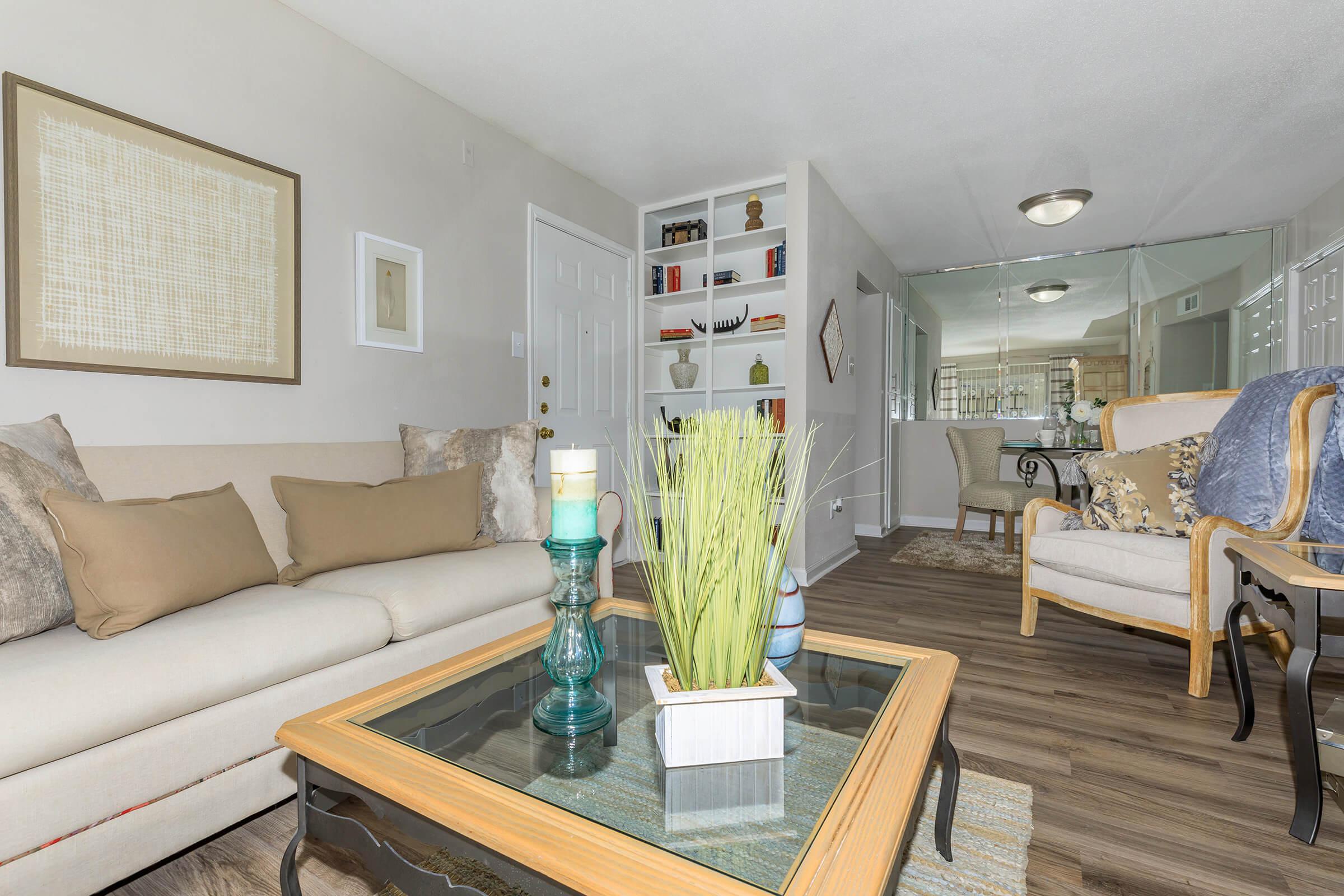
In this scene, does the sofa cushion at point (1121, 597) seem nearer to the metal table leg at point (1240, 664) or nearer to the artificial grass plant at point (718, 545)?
the metal table leg at point (1240, 664)

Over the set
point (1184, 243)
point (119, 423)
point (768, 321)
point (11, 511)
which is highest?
point (1184, 243)

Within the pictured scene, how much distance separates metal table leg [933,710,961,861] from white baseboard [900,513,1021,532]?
503cm

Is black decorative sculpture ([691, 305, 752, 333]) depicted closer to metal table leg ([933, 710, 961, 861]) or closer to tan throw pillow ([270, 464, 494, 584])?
tan throw pillow ([270, 464, 494, 584])

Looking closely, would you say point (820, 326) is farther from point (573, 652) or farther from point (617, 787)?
point (617, 787)

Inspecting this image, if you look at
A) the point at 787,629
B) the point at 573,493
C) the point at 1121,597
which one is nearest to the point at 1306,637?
the point at 1121,597

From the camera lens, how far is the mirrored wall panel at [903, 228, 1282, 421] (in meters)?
5.14

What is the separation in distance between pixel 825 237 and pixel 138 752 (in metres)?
4.05

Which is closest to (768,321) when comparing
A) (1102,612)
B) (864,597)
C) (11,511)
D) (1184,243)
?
(864,597)

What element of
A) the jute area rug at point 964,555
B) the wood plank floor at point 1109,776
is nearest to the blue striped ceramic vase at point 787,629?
the wood plank floor at point 1109,776

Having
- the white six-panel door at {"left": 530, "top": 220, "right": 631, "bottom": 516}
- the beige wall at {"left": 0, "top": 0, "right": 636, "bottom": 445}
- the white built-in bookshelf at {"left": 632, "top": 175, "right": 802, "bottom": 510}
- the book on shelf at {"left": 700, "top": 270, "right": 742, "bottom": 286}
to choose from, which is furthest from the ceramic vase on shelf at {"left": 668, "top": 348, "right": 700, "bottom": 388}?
the beige wall at {"left": 0, "top": 0, "right": 636, "bottom": 445}

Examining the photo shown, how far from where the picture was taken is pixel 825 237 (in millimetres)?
4086

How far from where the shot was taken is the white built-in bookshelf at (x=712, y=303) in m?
4.11

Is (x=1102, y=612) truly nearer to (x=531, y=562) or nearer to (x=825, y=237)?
(x=531, y=562)

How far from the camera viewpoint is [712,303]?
4.16 meters
